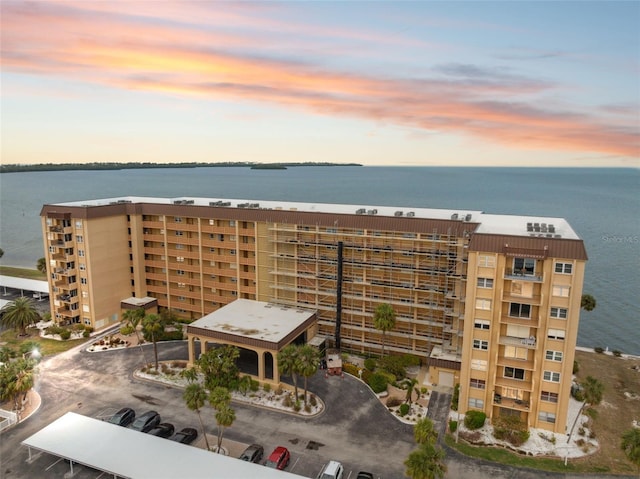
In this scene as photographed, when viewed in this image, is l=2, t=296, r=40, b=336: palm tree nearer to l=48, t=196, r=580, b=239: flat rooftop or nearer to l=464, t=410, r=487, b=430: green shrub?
l=48, t=196, r=580, b=239: flat rooftop

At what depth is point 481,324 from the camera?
46.2 m

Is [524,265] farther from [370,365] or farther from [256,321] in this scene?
[256,321]

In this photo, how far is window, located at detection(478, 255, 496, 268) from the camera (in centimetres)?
4503

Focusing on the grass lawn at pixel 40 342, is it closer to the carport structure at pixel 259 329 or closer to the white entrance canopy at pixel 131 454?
the carport structure at pixel 259 329

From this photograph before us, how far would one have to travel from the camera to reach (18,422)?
45.3 metres

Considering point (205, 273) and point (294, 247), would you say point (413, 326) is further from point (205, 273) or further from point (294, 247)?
point (205, 273)

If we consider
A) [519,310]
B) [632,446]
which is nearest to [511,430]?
[632,446]

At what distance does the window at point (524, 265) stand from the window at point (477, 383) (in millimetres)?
12404

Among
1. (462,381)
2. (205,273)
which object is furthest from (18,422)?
(462,381)

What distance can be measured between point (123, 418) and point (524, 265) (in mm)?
44122

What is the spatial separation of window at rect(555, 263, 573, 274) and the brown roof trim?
85 cm

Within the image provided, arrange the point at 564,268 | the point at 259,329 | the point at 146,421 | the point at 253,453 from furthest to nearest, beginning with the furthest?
the point at 259,329 → the point at 146,421 → the point at 564,268 → the point at 253,453

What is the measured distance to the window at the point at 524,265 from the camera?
44656mm

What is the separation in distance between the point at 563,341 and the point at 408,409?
17376 mm
